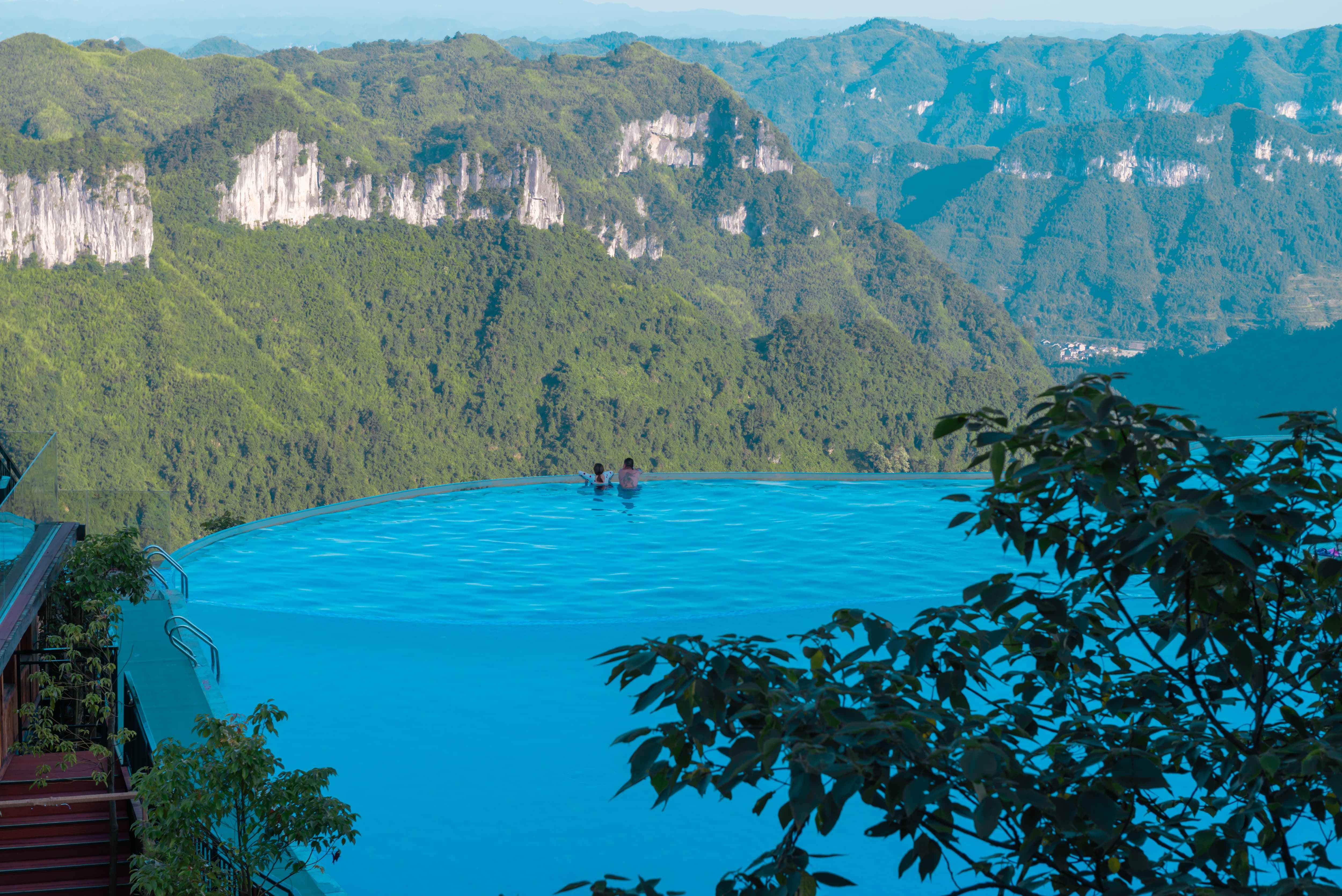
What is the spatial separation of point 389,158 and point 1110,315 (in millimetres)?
101087

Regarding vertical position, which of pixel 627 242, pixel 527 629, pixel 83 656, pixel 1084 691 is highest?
pixel 627 242

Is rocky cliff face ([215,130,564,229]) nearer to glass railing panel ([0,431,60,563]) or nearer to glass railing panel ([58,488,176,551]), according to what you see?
glass railing panel ([58,488,176,551])

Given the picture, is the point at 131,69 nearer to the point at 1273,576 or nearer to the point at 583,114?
the point at 583,114

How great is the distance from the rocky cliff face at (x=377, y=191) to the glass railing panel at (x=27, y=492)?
8773 centimetres

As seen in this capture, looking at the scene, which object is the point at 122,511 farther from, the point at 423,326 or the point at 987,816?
the point at 423,326

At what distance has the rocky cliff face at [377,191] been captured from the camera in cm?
9525

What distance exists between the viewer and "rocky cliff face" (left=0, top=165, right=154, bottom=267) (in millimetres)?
77250

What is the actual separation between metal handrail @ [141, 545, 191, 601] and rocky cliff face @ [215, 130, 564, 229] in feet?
286

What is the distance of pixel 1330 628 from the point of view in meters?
2.76

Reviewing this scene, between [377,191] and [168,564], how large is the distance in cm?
8944

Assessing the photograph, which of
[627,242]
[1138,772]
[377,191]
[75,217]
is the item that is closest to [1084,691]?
[1138,772]

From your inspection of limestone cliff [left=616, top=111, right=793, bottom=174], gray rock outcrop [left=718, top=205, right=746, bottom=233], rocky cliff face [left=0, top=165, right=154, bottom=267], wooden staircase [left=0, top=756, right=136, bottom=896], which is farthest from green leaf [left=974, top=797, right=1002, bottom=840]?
limestone cliff [left=616, top=111, right=793, bottom=174]

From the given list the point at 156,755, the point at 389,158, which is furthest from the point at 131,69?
the point at 156,755

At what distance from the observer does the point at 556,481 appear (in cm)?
2009
